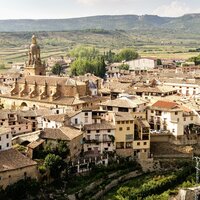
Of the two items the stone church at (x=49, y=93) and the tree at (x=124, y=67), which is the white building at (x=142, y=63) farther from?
the stone church at (x=49, y=93)

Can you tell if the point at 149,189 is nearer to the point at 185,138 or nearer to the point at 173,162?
the point at 173,162

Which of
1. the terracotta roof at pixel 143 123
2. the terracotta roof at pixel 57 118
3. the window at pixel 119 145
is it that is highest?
the terracotta roof at pixel 57 118

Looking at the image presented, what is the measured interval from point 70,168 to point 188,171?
989cm

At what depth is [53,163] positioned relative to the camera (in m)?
34.2

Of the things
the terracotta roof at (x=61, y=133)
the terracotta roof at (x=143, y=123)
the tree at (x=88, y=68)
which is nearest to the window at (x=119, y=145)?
the terracotta roof at (x=143, y=123)

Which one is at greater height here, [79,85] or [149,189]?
[79,85]

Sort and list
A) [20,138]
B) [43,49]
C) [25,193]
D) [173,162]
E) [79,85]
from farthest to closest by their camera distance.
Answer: [43,49], [79,85], [173,162], [20,138], [25,193]

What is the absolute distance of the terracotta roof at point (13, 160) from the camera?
31.8 m

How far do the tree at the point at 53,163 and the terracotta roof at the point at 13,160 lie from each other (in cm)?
117

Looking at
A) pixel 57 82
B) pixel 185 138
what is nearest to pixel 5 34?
pixel 57 82

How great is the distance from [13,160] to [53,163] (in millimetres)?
2891

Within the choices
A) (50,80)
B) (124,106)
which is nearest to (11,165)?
(124,106)

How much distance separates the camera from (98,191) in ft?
116

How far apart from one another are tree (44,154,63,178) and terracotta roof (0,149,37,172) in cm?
117
